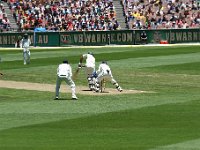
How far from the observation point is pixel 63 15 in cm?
8625

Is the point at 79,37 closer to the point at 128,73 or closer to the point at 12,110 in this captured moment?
the point at 128,73

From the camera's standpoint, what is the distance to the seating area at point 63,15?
279 feet

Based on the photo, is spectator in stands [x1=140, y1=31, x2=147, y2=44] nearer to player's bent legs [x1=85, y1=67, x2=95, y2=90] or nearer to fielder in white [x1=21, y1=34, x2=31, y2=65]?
fielder in white [x1=21, y1=34, x2=31, y2=65]

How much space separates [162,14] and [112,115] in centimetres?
6071

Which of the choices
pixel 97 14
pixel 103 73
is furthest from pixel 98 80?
pixel 97 14

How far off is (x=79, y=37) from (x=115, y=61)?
23.4 metres

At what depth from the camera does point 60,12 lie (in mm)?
86625

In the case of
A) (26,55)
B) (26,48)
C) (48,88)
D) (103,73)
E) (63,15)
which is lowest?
(48,88)

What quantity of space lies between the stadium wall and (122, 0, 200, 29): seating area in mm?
3708

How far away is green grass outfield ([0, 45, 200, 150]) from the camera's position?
2135 centimetres

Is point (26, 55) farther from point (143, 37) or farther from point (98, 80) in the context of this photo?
point (143, 37)

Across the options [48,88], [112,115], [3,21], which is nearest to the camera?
[112,115]

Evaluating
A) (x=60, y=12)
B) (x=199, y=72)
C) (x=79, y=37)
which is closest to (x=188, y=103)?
(x=199, y=72)

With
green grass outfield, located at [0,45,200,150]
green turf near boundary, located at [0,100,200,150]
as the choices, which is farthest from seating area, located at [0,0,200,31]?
green turf near boundary, located at [0,100,200,150]
